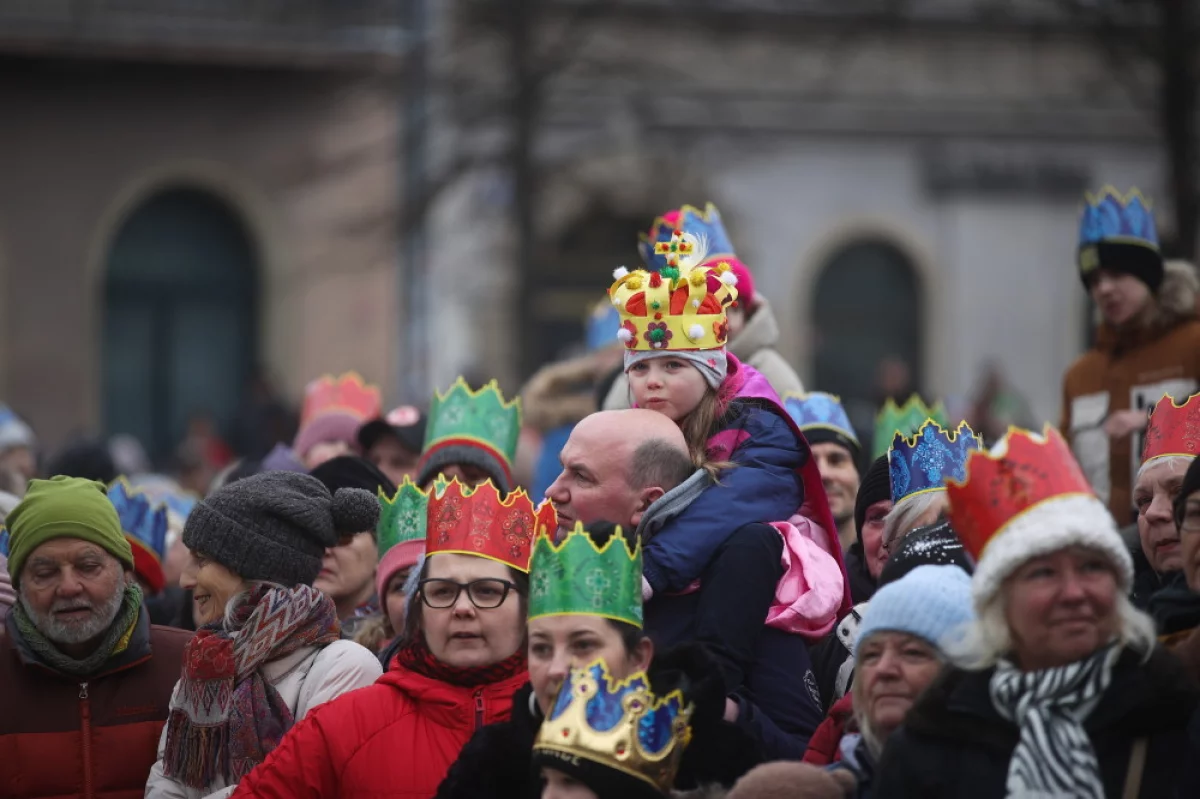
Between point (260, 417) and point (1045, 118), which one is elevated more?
point (1045, 118)

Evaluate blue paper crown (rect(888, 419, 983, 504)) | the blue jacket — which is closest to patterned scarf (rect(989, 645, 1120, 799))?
the blue jacket

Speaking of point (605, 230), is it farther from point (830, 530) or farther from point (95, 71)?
point (830, 530)

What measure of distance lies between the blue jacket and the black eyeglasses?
0.39 metres

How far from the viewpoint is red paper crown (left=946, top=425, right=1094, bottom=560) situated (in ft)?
15.3

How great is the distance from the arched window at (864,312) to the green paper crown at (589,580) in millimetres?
22080

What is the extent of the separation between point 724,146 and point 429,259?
3591mm

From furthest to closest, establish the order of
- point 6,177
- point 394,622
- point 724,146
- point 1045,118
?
point 1045,118 → point 724,146 → point 6,177 → point 394,622

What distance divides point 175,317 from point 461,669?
63.9ft

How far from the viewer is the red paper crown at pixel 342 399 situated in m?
10.5

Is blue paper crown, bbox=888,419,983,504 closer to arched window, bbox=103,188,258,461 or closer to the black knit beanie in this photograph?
the black knit beanie

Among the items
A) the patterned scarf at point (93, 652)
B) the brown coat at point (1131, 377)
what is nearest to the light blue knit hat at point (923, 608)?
the patterned scarf at point (93, 652)

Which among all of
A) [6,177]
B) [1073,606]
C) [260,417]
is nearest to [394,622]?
[1073,606]

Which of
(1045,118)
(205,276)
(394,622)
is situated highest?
(1045,118)

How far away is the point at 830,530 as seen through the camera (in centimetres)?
618
